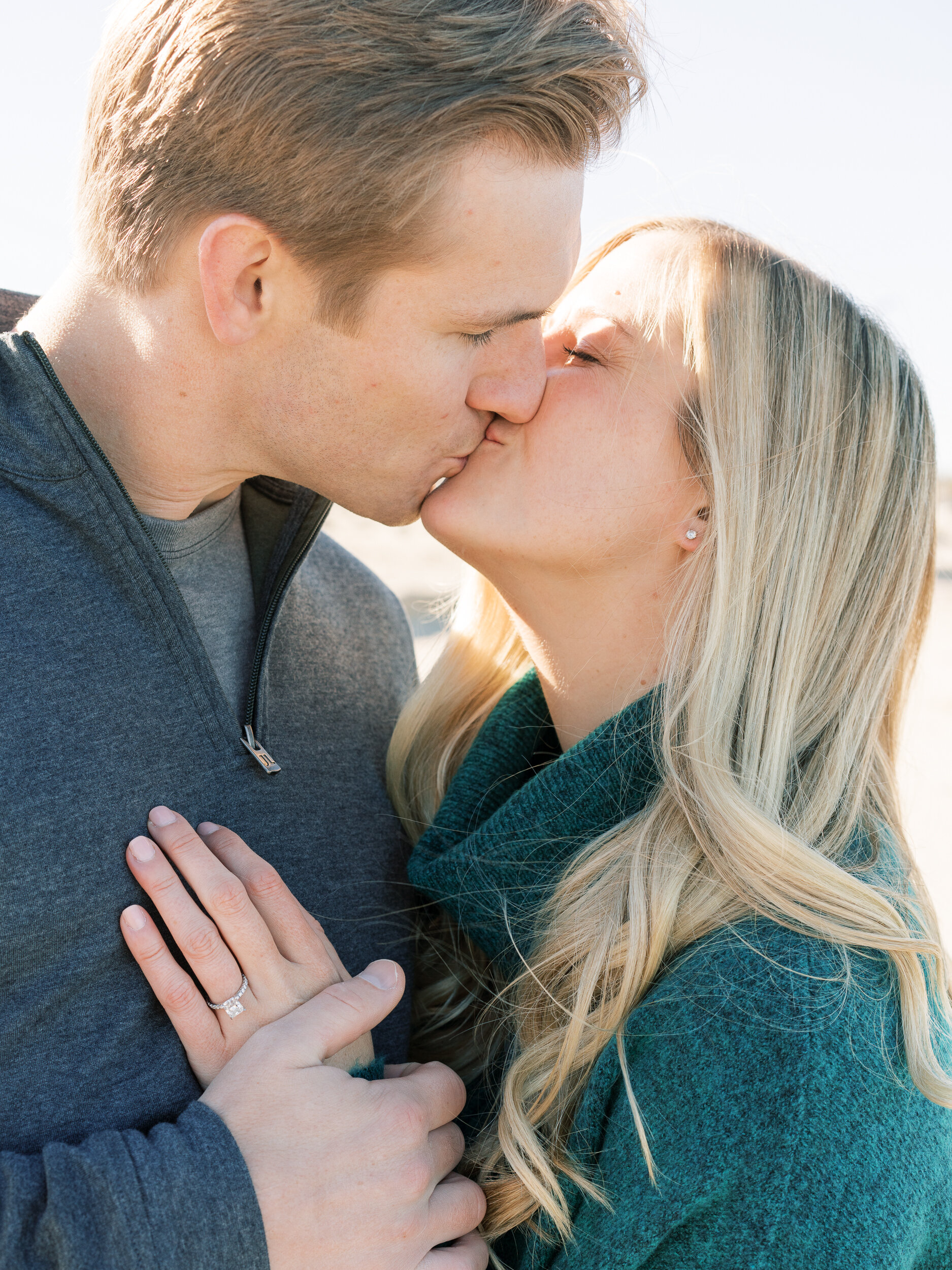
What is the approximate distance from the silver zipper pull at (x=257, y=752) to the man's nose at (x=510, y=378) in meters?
0.73

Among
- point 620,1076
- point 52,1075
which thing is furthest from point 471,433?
point 52,1075

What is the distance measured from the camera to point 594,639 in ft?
6.75

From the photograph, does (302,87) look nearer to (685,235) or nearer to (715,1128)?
(685,235)

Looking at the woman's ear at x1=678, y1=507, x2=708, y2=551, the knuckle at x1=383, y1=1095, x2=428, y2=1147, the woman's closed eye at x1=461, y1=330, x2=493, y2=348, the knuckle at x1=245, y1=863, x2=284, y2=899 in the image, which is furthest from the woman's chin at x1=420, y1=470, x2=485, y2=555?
the knuckle at x1=383, y1=1095, x2=428, y2=1147

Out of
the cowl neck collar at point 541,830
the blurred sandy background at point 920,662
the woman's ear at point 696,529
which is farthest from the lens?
the blurred sandy background at point 920,662

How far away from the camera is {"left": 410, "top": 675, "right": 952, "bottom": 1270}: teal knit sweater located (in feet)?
4.40

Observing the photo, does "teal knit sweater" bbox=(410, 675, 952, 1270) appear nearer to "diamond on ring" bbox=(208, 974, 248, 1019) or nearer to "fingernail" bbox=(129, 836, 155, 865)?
"diamond on ring" bbox=(208, 974, 248, 1019)

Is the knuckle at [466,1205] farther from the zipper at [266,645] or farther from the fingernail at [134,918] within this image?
the zipper at [266,645]

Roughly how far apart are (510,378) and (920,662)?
1.14 meters

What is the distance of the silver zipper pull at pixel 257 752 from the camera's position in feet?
5.73

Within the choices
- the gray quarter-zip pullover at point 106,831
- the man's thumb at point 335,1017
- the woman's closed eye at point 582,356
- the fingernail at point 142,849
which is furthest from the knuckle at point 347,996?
the woman's closed eye at point 582,356

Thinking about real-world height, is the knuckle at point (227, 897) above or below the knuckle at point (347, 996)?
above

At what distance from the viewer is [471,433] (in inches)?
76.8

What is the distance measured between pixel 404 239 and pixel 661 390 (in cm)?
56
